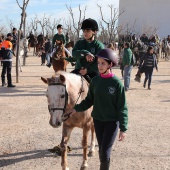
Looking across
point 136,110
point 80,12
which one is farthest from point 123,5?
point 136,110

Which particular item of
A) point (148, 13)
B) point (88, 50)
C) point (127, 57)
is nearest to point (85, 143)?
point (88, 50)

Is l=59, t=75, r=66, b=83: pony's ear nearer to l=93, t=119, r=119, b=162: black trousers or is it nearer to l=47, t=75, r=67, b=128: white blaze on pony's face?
Answer: l=47, t=75, r=67, b=128: white blaze on pony's face

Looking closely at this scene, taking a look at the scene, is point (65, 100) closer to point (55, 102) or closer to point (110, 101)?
point (55, 102)

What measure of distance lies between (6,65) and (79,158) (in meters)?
7.71

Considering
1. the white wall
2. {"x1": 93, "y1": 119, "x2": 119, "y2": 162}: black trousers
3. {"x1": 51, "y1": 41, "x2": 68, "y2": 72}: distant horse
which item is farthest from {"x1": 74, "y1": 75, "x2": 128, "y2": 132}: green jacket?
the white wall

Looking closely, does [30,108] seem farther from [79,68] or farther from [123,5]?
[123,5]

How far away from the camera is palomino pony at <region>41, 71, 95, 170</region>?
12.4 ft

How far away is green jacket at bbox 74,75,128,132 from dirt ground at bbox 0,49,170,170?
1.45 m

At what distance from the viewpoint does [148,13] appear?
58.0 m

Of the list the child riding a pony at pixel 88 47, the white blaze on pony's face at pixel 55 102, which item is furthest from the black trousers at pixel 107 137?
the child riding a pony at pixel 88 47

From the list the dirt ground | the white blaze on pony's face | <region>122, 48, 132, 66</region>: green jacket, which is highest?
<region>122, 48, 132, 66</region>: green jacket

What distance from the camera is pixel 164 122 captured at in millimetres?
7598

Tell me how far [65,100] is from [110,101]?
0.59m

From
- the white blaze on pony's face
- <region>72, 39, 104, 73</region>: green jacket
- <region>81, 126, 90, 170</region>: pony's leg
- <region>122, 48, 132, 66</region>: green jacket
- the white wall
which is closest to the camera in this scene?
the white blaze on pony's face
